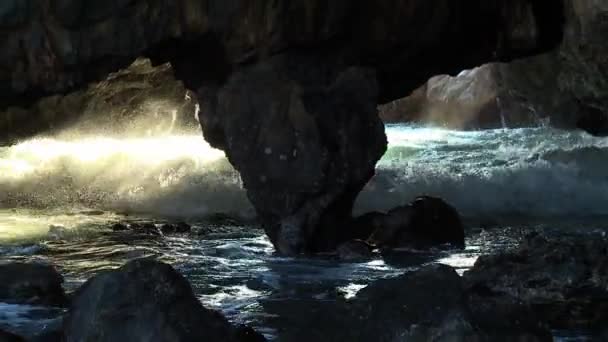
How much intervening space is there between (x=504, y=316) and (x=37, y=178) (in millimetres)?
14691

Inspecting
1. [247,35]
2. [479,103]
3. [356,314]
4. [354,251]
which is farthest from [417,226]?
[479,103]

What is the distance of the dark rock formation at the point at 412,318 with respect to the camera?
190 inches

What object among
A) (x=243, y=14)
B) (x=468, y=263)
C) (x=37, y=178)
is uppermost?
(x=243, y=14)

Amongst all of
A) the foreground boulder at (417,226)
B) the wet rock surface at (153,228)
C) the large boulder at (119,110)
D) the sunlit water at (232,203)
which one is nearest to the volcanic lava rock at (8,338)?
the sunlit water at (232,203)

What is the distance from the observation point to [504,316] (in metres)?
5.00

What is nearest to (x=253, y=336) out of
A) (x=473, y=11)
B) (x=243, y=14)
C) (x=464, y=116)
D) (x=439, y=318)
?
(x=439, y=318)

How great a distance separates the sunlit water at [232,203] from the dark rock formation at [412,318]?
1.20m

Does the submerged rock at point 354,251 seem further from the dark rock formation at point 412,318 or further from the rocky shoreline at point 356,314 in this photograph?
the dark rock formation at point 412,318

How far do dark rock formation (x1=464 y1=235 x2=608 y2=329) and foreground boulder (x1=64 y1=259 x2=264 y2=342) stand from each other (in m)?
1.98

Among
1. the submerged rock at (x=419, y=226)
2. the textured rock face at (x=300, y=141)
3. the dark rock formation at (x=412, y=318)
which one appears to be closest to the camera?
the dark rock formation at (x=412, y=318)

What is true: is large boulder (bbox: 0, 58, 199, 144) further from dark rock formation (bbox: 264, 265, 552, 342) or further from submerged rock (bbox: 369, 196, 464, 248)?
dark rock formation (bbox: 264, 265, 552, 342)

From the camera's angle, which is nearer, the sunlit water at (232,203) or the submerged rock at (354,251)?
the sunlit water at (232,203)

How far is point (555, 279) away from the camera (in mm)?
6652

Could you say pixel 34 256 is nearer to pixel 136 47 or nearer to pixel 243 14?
pixel 136 47
